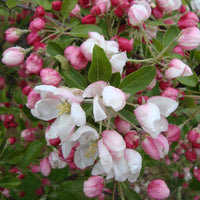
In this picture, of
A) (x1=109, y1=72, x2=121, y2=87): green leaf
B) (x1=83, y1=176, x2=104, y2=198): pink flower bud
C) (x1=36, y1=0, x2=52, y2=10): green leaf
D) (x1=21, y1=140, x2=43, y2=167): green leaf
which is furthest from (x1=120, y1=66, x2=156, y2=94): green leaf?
(x1=21, y1=140, x2=43, y2=167): green leaf

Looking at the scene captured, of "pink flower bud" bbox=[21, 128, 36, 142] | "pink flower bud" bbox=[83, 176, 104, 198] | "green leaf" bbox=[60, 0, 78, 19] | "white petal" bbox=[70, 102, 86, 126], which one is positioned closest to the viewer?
"white petal" bbox=[70, 102, 86, 126]

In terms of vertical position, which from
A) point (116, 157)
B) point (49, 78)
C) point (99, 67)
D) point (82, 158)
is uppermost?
point (99, 67)

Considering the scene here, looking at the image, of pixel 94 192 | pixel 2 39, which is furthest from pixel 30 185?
pixel 2 39

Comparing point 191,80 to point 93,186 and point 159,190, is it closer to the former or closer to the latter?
point 159,190

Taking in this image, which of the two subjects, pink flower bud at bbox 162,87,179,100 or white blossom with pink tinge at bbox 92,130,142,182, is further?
pink flower bud at bbox 162,87,179,100

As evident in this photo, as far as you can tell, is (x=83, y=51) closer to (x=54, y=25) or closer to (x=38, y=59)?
(x=38, y=59)

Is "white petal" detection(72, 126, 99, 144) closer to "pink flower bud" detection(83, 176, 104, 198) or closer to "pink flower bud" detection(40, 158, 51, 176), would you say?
"pink flower bud" detection(83, 176, 104, 198)

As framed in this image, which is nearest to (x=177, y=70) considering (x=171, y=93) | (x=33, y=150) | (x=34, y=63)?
(x=171, y=93)
